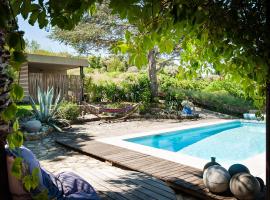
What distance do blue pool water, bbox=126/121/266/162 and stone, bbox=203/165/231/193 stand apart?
4.89 m

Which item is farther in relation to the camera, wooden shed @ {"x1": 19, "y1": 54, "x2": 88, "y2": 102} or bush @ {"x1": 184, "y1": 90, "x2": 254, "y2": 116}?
bush @ {"x1": 184, "y1": 90, "x2": 254, "y2": 116}

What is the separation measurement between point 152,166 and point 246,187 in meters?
2.25

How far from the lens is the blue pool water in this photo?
33.3 ft

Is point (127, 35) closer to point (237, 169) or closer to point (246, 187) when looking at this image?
point (246, 187)

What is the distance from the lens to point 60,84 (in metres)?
18.2

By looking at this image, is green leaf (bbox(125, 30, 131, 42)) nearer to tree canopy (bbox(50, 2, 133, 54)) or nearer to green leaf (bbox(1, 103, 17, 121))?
green leaf (bbox(1, 103, 17, 121))

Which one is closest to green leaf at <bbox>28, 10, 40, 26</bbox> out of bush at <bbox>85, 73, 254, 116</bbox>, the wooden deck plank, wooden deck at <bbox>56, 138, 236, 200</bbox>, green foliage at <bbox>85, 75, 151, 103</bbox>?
the wooden deck plank

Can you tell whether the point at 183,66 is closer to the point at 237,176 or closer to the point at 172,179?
the point at 237,176

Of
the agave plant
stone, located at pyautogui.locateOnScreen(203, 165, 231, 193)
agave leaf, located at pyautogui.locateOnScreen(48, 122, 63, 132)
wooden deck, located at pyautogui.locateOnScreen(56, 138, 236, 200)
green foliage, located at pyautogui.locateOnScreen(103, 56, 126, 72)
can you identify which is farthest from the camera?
green foliage, located at pyautogui.locateOnScreen(103, 56, 126, 72)

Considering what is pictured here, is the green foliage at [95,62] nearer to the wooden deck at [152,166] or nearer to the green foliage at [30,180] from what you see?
the wooden deck at [152,166]

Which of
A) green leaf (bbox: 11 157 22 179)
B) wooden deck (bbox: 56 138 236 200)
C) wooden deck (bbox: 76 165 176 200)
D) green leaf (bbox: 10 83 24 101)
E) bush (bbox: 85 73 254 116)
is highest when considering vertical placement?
green leaf (bbox: 10 83 24 101)

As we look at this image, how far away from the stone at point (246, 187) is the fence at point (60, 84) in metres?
14.5

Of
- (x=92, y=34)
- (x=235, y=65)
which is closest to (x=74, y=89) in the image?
(x=92, y=34)

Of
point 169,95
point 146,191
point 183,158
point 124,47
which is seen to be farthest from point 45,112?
point 124,47
